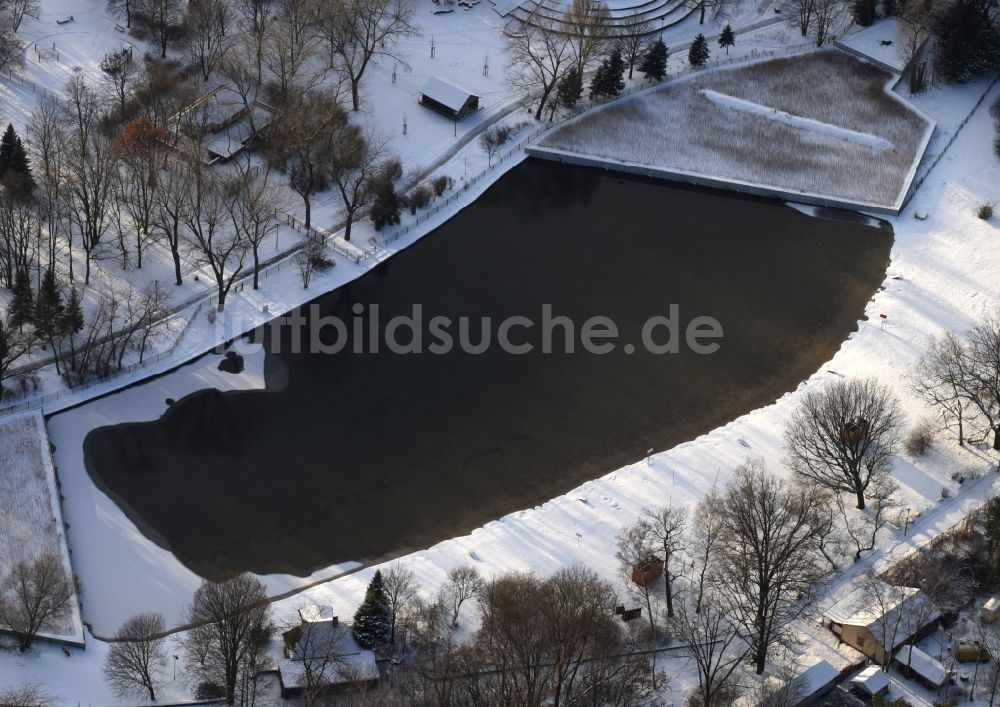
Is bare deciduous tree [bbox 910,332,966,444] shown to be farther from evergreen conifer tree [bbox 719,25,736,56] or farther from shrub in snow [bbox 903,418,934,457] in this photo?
evergreen conifer tree [bbox 719,25,736,56]

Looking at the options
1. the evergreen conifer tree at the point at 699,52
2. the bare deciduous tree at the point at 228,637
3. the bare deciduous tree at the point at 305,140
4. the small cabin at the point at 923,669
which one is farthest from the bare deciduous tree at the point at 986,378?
the bare deciduous tree at the point at 305,140

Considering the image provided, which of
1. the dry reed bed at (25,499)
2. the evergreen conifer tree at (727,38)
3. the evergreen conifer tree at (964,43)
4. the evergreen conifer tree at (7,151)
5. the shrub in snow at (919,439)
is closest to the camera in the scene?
the dry reed bed at (25,499)

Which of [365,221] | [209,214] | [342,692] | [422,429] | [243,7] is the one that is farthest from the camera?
[243,7]

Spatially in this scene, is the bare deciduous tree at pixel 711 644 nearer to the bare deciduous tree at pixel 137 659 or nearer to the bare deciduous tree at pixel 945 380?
the bare deciduous tree at pixel 945 380

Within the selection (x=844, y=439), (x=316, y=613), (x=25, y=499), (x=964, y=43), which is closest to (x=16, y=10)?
(x=25, y=499)

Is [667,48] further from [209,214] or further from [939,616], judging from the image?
[939,616]

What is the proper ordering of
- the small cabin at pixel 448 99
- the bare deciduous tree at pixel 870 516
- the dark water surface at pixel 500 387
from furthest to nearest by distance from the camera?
the small cabin at pixel 448 99 → the dark water surface at pixel 500 387 → the bare deciduous tree at pixel 870 516

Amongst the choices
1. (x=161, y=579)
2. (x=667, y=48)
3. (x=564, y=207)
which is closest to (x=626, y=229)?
(x=564, y=207)
